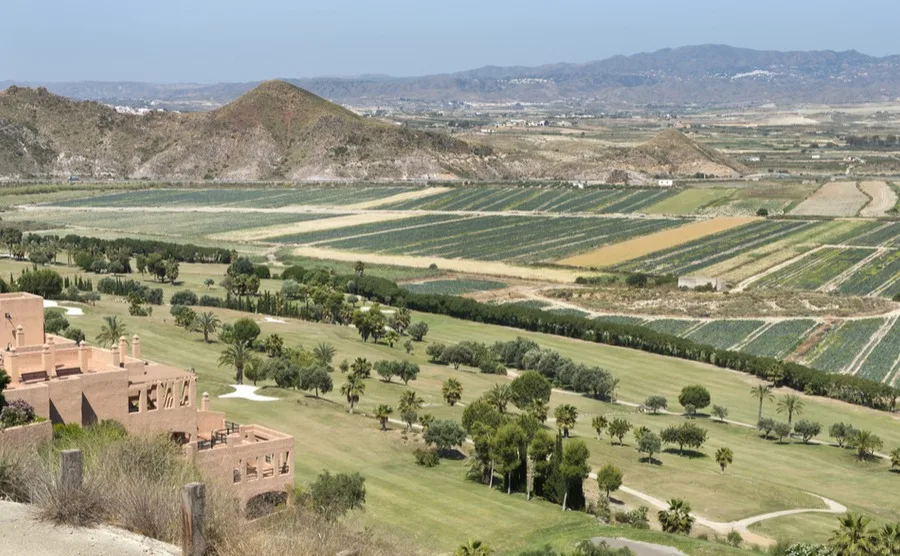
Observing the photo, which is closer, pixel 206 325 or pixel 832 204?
pixel 206 325

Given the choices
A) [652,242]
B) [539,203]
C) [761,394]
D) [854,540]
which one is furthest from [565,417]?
→ [539,203]

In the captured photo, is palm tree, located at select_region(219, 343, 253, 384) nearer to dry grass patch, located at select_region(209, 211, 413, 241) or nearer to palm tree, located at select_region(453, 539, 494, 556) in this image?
palm tree, located at select_region(453, 539, 494, 556)

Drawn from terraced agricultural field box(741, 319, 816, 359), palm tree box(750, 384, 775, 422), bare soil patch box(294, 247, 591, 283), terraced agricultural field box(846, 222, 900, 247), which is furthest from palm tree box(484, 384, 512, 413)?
terraced agricultural field box(846, 222, 900, 247)

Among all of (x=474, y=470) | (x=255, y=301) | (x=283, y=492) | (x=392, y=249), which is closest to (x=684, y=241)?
(x=392, y=249)

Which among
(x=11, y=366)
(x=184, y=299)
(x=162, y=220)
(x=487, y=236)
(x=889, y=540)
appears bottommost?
(x=162, y=220)

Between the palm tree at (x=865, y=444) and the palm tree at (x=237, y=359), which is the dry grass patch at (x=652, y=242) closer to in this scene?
the palm tree at (x=865, y=444)

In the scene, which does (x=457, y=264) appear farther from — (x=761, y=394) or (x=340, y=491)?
(x=340, y=491)
